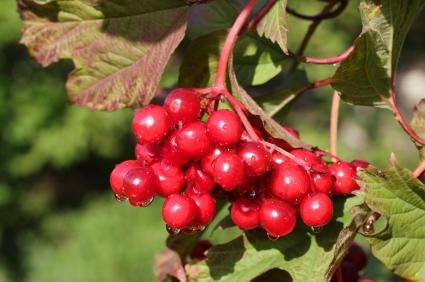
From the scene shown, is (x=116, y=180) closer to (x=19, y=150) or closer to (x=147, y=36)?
(x=147, y=36)

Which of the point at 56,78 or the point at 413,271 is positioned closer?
the point at 413,271

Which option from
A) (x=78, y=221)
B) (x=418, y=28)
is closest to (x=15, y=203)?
(x=78, y=221)

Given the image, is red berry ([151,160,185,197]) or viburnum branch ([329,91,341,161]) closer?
red berry ([151,160,185,197])

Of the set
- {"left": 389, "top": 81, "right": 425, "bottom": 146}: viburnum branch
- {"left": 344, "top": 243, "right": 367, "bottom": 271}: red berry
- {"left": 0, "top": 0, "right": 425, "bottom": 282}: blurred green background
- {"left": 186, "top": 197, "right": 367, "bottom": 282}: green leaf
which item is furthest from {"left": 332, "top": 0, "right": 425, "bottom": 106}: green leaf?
{"left": 0, "top": 0, "right": 425, "bottom": 282}: blurred green background

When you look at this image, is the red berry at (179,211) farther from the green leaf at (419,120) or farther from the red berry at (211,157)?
the green leaf at (419,120)

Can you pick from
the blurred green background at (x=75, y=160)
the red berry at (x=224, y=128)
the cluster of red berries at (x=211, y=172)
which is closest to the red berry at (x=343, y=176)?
the cluster of red berries at (x=211, y=172)

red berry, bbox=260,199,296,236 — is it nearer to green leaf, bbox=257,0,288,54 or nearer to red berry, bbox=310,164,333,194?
red berry, bbox=310,164,333,194

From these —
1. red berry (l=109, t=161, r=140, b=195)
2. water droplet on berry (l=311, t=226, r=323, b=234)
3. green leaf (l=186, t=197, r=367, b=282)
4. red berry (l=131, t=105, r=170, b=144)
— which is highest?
red berry (l=131, t=105, r=170, b=144)
